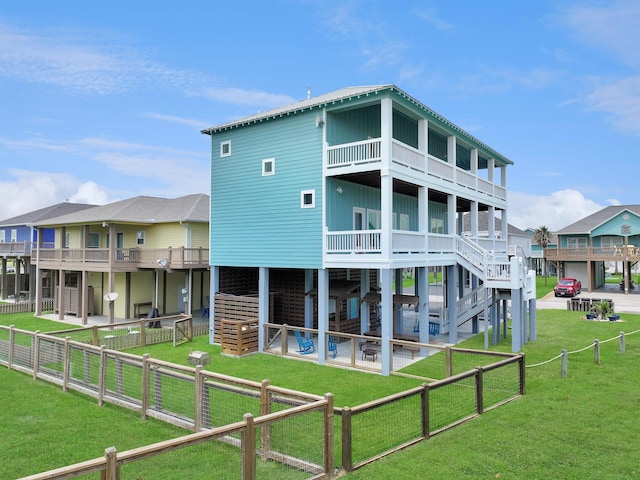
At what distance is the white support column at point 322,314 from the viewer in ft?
54.6

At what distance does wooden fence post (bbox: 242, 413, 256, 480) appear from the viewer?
6.38 meters

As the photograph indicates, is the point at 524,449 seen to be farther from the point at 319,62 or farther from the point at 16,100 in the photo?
the point at 16,100

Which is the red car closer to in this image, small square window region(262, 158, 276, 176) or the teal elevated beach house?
the teal elevated beach house

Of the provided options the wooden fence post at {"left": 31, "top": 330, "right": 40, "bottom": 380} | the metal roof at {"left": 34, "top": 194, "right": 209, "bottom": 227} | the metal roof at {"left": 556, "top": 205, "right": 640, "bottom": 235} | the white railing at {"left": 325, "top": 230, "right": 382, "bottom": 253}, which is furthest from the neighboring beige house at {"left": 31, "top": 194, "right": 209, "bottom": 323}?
the metal roof at {"left": 556, "top": 205, "right": 640, "bottom": 235}

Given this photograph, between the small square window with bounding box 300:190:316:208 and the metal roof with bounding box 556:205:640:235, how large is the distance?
45398 millimetres

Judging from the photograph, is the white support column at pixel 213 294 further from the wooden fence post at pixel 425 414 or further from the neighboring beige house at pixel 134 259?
the wooden fence post at pixel 425 414

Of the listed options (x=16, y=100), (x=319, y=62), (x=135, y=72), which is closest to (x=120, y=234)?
(x=16, y=100)

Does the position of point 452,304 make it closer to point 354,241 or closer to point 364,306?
point 364,306

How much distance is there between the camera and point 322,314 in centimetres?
1695

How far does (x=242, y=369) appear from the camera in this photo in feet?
51.9

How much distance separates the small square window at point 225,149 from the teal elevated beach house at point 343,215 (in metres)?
0.06

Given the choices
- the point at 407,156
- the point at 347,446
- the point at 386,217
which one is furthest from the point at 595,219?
the point at 347,446

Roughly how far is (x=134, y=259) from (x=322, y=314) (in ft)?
49.5

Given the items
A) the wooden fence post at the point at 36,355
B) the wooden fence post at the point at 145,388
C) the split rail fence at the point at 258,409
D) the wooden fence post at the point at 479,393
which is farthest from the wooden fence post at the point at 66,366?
the wooden fence post at the point at 479,393
